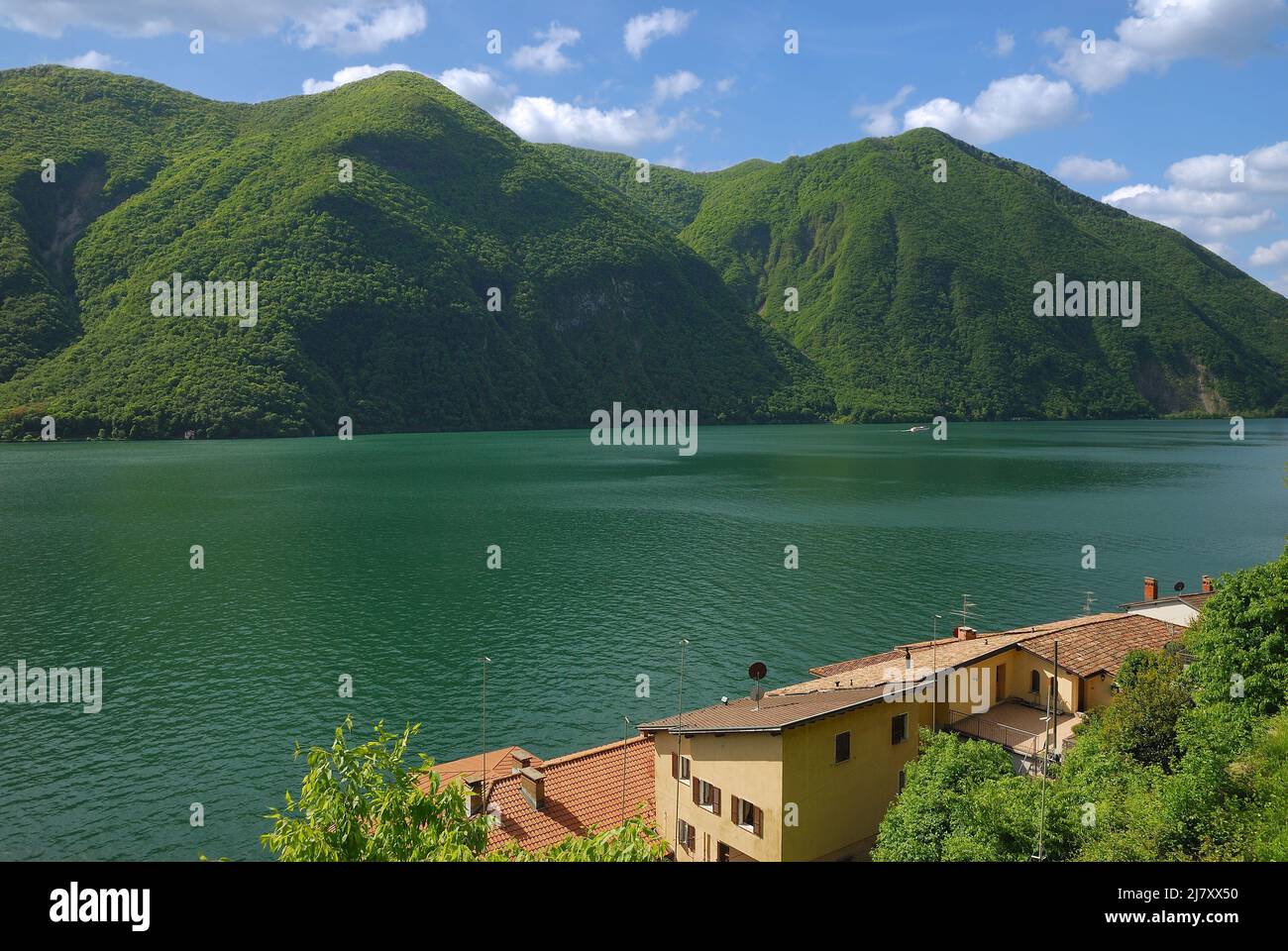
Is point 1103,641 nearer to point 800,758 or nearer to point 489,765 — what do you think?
point 800,758

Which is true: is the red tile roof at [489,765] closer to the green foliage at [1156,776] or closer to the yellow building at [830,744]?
the yellow building at [830,744]

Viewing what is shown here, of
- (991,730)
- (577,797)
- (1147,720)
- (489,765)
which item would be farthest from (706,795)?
(1147,720)

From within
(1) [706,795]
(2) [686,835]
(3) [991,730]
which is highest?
(3) [991,730]

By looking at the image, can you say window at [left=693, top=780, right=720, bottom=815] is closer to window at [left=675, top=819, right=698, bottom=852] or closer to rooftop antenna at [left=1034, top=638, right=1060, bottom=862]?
window at [left=675, top=819, right=698, bottom=852]

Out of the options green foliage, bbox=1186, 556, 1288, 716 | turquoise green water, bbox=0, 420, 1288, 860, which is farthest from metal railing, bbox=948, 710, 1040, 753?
turquoise green water, bbox=0, 420, 1288, 860

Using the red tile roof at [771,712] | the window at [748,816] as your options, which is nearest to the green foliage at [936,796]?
the red tile roof at [771,712]
